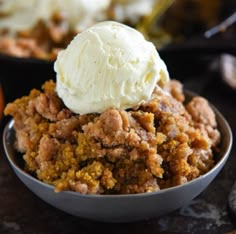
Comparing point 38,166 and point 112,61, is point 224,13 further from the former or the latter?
point 38,166

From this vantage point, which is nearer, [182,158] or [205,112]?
[182,158]

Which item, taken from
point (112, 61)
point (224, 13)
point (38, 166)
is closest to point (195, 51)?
point (224, 13)

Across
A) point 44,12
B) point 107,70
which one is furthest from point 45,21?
point 107,70

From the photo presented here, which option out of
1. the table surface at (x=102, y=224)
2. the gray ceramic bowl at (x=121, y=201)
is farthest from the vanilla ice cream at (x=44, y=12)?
the gray ceramic bowl at (x=121, y=201)

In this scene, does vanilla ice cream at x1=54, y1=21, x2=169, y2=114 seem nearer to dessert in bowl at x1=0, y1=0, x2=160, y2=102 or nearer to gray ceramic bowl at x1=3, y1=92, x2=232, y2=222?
gray ceramic bowl at x1=3, y1=92, x2=232, y2=222

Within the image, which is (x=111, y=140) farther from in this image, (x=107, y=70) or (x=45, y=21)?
(x=45, y=21)

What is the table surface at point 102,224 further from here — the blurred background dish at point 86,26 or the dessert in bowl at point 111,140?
the blurred background dish at point 86,26
